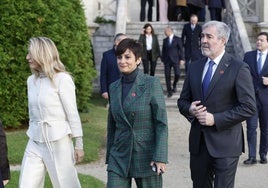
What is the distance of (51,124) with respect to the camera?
242 inches

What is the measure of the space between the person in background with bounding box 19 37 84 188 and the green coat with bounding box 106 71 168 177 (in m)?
0.58

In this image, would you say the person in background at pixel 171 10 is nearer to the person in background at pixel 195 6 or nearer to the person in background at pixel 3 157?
the person in background at pixel 195 6

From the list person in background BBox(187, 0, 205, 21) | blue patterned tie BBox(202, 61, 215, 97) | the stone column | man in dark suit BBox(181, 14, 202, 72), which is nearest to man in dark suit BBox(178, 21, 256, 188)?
blue patterned tie BBox(202, 61, 215, 97)

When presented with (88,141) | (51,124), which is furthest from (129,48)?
(88,141)

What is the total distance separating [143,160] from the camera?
5.69m

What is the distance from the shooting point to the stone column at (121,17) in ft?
62.4

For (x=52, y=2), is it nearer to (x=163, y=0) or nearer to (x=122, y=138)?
(x=122, y=138)

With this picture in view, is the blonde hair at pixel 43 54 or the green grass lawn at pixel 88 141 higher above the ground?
the blonde hair at pixel 43 54

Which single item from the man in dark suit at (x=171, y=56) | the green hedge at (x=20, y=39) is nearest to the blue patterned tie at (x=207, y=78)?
the green hedge at (x=20, y=39)

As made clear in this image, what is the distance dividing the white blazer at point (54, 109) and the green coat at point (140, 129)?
59cm

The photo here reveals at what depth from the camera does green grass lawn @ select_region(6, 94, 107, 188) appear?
853 cm

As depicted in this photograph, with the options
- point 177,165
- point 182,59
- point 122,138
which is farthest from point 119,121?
point 182,59

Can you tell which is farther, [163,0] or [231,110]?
[163,0]

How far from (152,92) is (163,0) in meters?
16.8
